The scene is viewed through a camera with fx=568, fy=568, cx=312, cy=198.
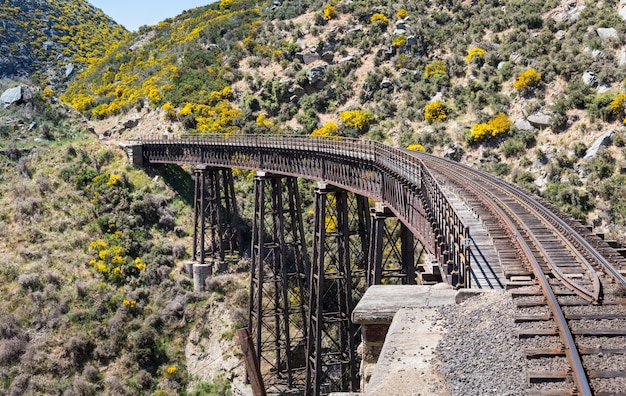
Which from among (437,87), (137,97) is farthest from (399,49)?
(137,97)

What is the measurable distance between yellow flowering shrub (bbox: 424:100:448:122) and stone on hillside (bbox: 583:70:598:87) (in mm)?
8670

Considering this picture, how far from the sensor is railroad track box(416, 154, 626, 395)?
211 inches

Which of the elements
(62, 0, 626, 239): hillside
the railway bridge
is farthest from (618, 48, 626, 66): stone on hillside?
the railway bridge

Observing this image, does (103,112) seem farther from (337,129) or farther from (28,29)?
(28,29)

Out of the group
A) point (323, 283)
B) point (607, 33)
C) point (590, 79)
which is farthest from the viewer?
point (607, 33)

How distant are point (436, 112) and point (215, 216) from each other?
54.1 ft

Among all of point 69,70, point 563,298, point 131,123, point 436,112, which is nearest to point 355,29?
point 436,112

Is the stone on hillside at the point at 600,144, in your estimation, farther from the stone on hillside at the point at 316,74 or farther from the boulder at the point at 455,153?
the stone on hillside at the point at 316,74

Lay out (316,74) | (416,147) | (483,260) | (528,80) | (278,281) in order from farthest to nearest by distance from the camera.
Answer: (316,74) < (416,147) < (528,80) < (278,281) < (483,260)

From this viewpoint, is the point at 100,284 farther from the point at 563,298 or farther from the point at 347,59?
the point at 347,59

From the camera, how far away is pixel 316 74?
49.0m

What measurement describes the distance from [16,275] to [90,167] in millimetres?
11527

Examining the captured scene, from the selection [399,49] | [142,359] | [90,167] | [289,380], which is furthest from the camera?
[399,49]

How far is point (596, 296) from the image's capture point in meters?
7.22
